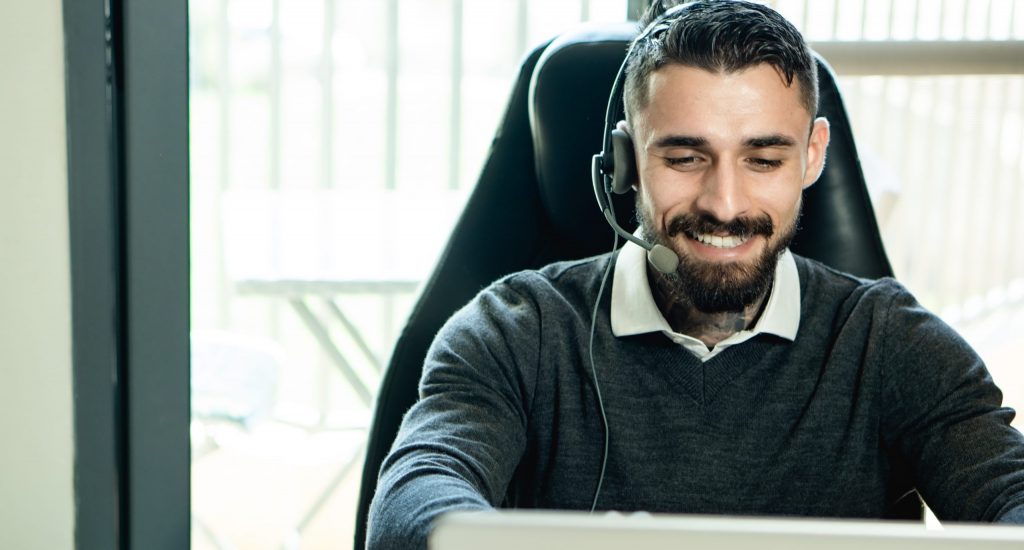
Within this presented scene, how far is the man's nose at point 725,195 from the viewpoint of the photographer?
1105 mm

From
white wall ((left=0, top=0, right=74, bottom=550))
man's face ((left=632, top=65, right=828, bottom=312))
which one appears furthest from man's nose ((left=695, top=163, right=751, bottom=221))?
white wall ((left=0, top=0, right=74, bottom=550))

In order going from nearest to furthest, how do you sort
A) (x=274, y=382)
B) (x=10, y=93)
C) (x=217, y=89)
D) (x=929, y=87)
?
(x=10, y=93)
(x=274, y=382)
(x=217, y=89)
(x=929, y=87)

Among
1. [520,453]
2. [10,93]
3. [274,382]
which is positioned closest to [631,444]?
[520,453]

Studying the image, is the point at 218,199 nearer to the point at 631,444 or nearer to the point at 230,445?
the point at 230,445

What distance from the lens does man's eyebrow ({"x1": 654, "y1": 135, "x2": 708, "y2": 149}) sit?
3.64 feet

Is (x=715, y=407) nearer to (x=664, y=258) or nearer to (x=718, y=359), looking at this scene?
(x=718, y=359)

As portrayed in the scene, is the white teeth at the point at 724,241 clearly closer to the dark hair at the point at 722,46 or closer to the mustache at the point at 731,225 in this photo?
the mustache at the point at 731,225

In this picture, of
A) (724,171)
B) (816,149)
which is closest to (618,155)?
(724,171)

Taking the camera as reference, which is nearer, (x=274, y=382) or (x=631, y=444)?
(x=631, y=444)

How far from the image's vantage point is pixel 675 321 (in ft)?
3.93

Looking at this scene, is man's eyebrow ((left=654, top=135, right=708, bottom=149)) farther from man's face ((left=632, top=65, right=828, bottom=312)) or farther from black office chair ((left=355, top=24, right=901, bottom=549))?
black office chair ((left=355, top=24, right=901, bottom=549))

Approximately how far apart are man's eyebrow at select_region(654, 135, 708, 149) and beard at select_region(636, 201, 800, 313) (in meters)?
0.07

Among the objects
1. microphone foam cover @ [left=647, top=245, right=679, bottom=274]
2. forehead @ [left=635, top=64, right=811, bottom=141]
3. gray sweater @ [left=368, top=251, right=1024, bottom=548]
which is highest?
forehead @ [left=635, top=64, right=811, bottom=141]

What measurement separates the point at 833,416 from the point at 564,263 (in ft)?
1.11
